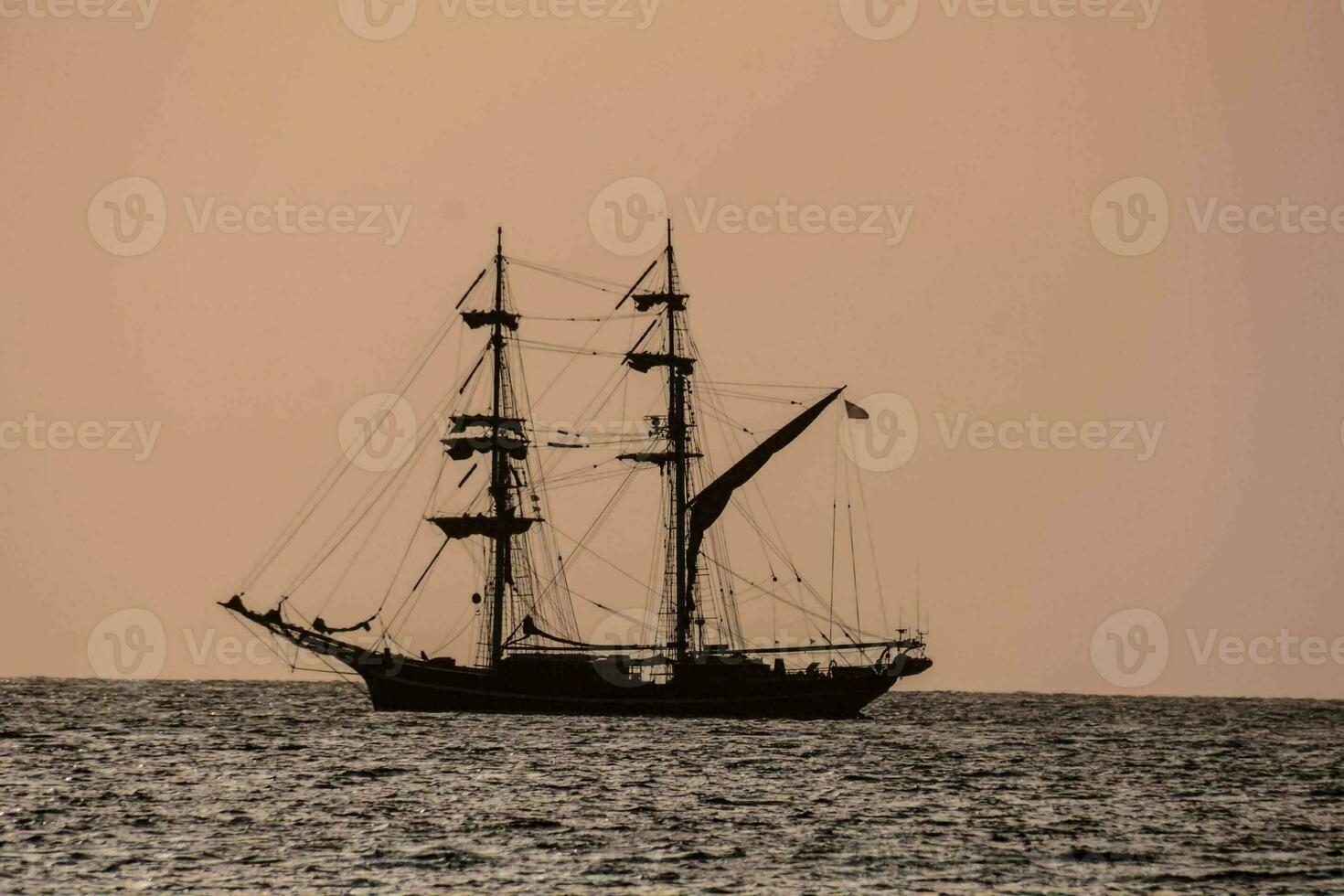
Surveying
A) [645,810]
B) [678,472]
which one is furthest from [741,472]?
[645,810]

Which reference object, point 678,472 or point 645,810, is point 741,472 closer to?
point 678,472

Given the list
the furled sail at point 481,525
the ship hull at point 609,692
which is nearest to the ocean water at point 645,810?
the ship hull at point 609,692

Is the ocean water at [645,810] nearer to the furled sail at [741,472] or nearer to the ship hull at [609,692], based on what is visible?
the ship hull at [609,692]

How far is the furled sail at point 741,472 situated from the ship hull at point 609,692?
26.3ft

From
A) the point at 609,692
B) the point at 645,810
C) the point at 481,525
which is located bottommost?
the point at 645,810

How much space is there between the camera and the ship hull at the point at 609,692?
315 feet

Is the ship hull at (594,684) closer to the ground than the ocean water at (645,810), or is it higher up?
higher up

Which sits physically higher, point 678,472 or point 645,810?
point 678,472

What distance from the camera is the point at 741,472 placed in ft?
302

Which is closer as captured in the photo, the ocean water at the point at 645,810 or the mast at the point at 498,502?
the ocean water at the point at 645,810

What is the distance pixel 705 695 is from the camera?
96812 mm

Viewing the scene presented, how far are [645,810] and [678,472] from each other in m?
42.6

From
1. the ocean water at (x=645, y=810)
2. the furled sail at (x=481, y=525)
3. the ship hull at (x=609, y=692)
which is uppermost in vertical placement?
the furled sail at (x=481, y=525)

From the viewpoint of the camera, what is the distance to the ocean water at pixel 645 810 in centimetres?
4131
